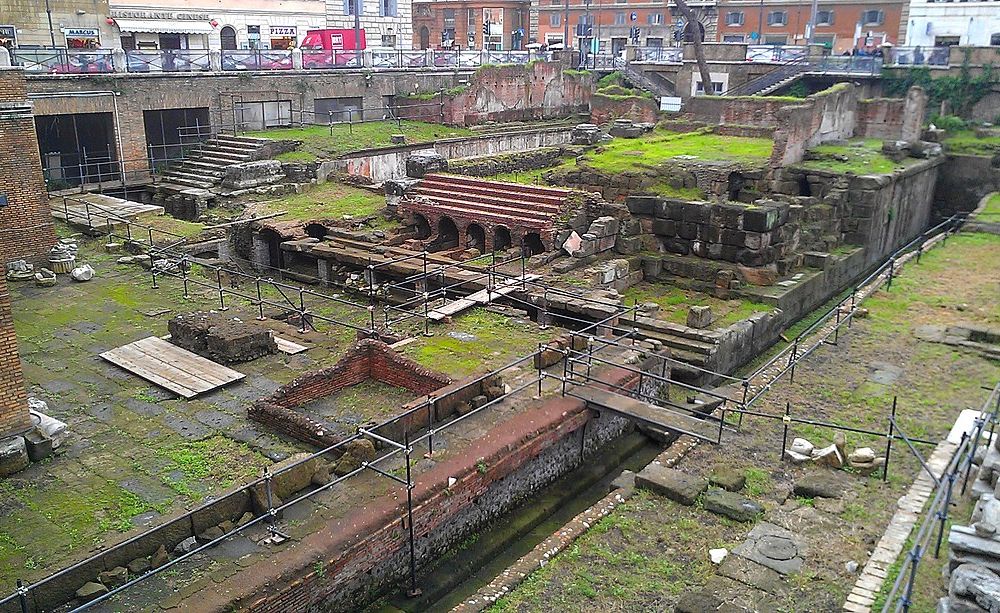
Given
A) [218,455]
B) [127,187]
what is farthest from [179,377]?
[127,187]

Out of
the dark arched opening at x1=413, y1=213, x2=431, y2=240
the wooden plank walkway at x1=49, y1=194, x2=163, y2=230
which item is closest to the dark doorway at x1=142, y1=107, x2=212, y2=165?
the wooden plank walkway at x1=49, y1=194, x2=163, y2=230

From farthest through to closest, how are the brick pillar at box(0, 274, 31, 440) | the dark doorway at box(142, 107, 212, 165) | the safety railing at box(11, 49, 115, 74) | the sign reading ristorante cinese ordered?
the sign reading ristorante cinese < the dark doorway at box(142, 107, 212, 165) < the safety railing at box(11, 49, 115, 74) < the brick pillar at box(0, 274, 31, 440)

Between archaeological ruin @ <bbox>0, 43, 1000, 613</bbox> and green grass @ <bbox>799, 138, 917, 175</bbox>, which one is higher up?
green grass @ <bbox>799, 138, 917, 175</bbox>

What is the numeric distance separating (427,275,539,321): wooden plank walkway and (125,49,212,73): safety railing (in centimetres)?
1696

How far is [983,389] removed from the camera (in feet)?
43.7

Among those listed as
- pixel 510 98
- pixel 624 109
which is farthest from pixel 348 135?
pixel 624 109

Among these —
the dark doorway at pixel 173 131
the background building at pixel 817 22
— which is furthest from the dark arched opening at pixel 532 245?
the background building at pixel 817 22

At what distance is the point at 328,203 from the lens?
78.5 feet

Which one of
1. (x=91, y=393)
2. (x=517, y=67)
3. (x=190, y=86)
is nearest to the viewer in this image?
(x=91, y=393)

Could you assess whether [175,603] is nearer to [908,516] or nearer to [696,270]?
[908,516]

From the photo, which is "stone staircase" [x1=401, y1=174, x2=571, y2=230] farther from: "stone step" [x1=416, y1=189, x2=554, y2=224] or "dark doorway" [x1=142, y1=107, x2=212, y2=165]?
"dark doorway" [x1=142, y1=107, x2=212, y2=165]

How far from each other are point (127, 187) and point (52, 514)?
1910cm

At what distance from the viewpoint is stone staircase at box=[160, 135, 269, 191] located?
83.6ft

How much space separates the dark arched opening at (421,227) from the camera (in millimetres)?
22000
